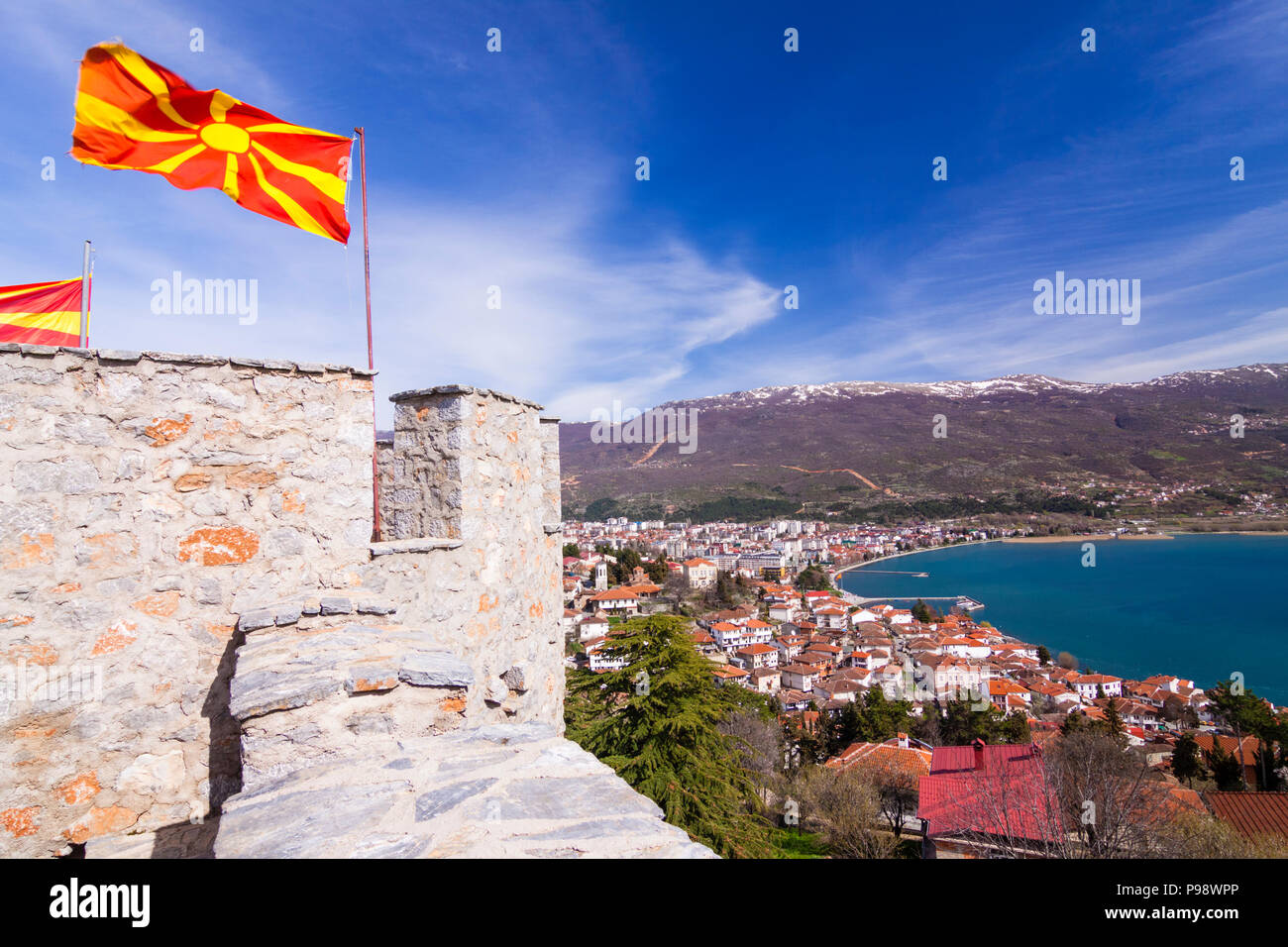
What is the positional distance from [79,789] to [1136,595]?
84.4 meters

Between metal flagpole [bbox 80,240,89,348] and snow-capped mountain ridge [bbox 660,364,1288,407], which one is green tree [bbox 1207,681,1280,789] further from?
snow-capped mountain ridge [bbox 660,364,1288,407]

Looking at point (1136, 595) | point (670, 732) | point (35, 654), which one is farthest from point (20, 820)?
point (1136, 595)

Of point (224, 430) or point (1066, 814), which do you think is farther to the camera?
A: point (1066, 814)

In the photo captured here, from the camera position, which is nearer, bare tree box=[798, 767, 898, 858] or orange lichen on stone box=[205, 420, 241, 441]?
orange lichen on stone box=[205, 420, 241, 441]

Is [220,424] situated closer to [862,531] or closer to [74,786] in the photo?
[74,786]

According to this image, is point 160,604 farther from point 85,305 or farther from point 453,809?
point 85,305

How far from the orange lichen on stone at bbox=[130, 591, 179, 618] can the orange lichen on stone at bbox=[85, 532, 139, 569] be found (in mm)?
185

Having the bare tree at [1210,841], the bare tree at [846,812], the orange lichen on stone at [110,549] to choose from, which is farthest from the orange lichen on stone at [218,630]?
the bare tree at [846,812]

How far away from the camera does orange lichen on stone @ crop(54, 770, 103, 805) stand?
257cm

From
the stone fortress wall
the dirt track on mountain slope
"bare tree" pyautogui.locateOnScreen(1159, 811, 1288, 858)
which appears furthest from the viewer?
the dirt track on mountain slope

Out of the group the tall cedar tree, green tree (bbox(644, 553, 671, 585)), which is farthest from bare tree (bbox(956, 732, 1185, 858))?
green tree (bbox(644, 553, 671, 585))

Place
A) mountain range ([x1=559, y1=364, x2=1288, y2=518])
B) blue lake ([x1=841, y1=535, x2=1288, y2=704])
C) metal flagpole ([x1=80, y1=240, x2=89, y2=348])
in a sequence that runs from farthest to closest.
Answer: mountain range ([x1=559, y1=364, x2=1288, y2=518]) → blue lake ([x1=841, y1=535, x2=1288, y2=704]) → metal flagpole ([x1=80, y1=240, x2=89, y2=348])

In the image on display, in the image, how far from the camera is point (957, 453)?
111 meters
